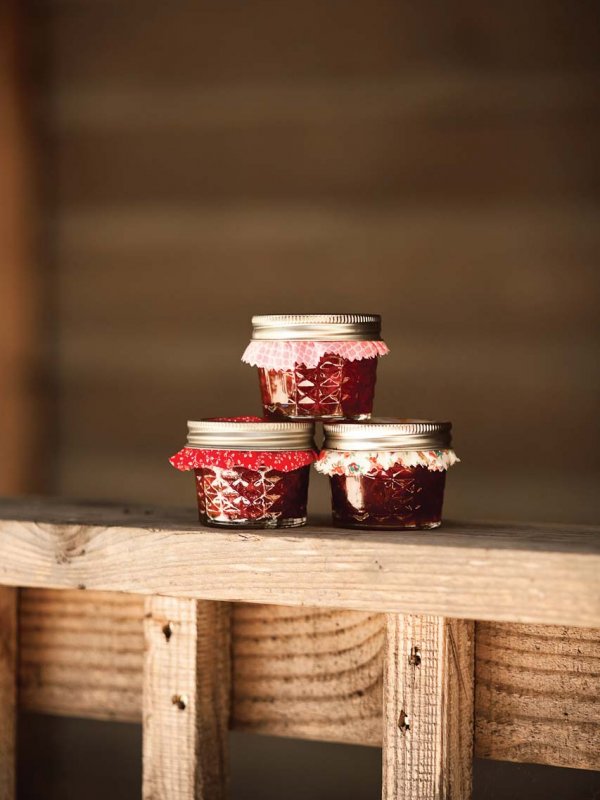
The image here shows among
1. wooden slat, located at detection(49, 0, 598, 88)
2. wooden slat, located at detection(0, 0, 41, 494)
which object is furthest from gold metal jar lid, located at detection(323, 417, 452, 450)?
wooden slat, located at detection(0, 0, 41, 494)

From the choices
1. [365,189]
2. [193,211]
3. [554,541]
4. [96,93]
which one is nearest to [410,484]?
[554,541]

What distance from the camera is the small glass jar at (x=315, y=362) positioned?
44.0 inches

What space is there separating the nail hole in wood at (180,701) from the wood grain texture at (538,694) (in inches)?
10.3

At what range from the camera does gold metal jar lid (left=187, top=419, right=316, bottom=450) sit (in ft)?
3.48

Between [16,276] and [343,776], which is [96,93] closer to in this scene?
[16,276]

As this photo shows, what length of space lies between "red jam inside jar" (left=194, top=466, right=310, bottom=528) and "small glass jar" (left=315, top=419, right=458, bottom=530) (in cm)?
5

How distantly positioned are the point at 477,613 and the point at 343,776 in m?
1.26

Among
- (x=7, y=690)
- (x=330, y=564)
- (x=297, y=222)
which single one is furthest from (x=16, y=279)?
(x=330, y=564)

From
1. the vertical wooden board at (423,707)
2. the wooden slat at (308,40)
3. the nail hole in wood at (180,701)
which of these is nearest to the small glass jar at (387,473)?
the vertical wooden board at (423,707)

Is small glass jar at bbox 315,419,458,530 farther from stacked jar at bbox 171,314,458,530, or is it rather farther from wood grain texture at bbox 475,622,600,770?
wood grain texture at bbox 475,622,600,770

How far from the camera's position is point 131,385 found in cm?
227

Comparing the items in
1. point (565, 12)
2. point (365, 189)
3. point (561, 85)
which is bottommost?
point (365, 189)

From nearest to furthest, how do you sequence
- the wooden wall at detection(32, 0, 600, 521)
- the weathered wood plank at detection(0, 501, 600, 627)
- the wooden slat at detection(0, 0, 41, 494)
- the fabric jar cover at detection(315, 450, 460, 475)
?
1. the weathered wood plank at detection(0, 501, 600, 627)
2. the fabric jar cover at detection(315, 450, 460, 475)
3. the wooden wall at detection(32, 0, 600, 521)
4. the wooden slat at detection(0, 0, 41, 494)

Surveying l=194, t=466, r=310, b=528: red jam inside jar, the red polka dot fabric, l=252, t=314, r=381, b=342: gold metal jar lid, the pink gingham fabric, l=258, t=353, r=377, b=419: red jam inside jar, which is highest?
l=252, t=314, r=381, b=342: gold metal jar lid
